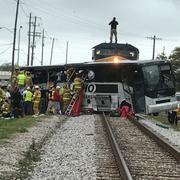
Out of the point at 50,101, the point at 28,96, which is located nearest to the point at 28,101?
the point at 28,96

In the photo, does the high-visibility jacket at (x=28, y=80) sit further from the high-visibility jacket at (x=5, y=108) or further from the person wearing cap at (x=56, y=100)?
the high-visibility jacket at (x=5, y=108)

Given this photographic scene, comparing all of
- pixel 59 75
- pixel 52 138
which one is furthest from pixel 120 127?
pixel 59 75

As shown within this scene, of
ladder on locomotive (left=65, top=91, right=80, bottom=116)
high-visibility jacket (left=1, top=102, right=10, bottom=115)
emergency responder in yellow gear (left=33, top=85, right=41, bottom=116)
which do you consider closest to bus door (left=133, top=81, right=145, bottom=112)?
ladder on locomotive (left=65, top=91, right=80, bottom=116)

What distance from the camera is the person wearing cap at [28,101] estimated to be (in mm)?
27766

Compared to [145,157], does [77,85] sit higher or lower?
higher

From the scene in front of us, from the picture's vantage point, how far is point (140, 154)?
13.3 metres

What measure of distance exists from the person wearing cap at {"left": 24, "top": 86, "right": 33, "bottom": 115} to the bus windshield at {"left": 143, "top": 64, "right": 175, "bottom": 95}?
6108mm

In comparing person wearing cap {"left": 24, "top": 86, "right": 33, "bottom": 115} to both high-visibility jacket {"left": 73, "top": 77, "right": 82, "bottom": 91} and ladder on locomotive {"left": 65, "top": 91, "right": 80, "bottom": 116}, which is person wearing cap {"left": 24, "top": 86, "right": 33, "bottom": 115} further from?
high-visibility jacket {"left": 73, "top": 77, "right": 82, "bottom": 91}

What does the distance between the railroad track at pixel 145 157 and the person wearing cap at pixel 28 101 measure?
9.25 m

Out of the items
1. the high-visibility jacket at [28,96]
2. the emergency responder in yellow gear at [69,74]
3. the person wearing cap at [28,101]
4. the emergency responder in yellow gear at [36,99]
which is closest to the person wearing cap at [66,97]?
the emergency responder in yellow gear at [69,74]

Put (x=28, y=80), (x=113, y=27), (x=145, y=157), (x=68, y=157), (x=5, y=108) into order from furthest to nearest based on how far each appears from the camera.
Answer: (x=113, y=27) → (x=28, y=80) → (x=5, y=108) → (x=145, y=157) → (x=68, y=157)

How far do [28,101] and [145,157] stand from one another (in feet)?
52.9

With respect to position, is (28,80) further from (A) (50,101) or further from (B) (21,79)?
(A) (50,101)

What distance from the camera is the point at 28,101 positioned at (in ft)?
92.5
